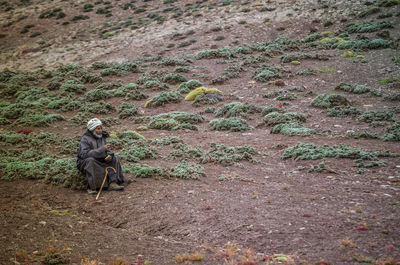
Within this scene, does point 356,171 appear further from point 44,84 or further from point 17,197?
point 44,84

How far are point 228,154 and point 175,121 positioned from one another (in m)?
4.68

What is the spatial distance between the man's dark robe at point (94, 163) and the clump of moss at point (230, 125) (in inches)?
246

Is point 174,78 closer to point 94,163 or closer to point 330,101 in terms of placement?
point 330,101

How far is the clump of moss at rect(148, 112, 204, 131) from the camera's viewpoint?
13.7 m

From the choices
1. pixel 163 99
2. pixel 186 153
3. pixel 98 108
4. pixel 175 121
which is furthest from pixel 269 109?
pixel 98 108

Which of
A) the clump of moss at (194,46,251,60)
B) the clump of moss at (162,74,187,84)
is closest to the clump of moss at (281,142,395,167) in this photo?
the clump of moss at (162,74,187,84)

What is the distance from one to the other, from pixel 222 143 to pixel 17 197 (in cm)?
693

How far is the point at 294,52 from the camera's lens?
76.3 ft

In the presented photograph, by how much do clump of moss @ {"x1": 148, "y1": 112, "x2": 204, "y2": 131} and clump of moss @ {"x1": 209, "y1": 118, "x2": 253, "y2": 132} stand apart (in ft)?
3.14

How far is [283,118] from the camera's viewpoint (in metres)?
13.0

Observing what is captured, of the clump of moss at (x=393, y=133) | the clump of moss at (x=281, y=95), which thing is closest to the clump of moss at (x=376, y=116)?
the clump of moss at (x=393, y=133)

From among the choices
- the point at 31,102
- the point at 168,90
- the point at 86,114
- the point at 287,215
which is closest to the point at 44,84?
the point at 31,102

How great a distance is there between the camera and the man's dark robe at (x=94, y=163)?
25.2 ft

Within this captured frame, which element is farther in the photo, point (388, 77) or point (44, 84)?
point (44, 84)
